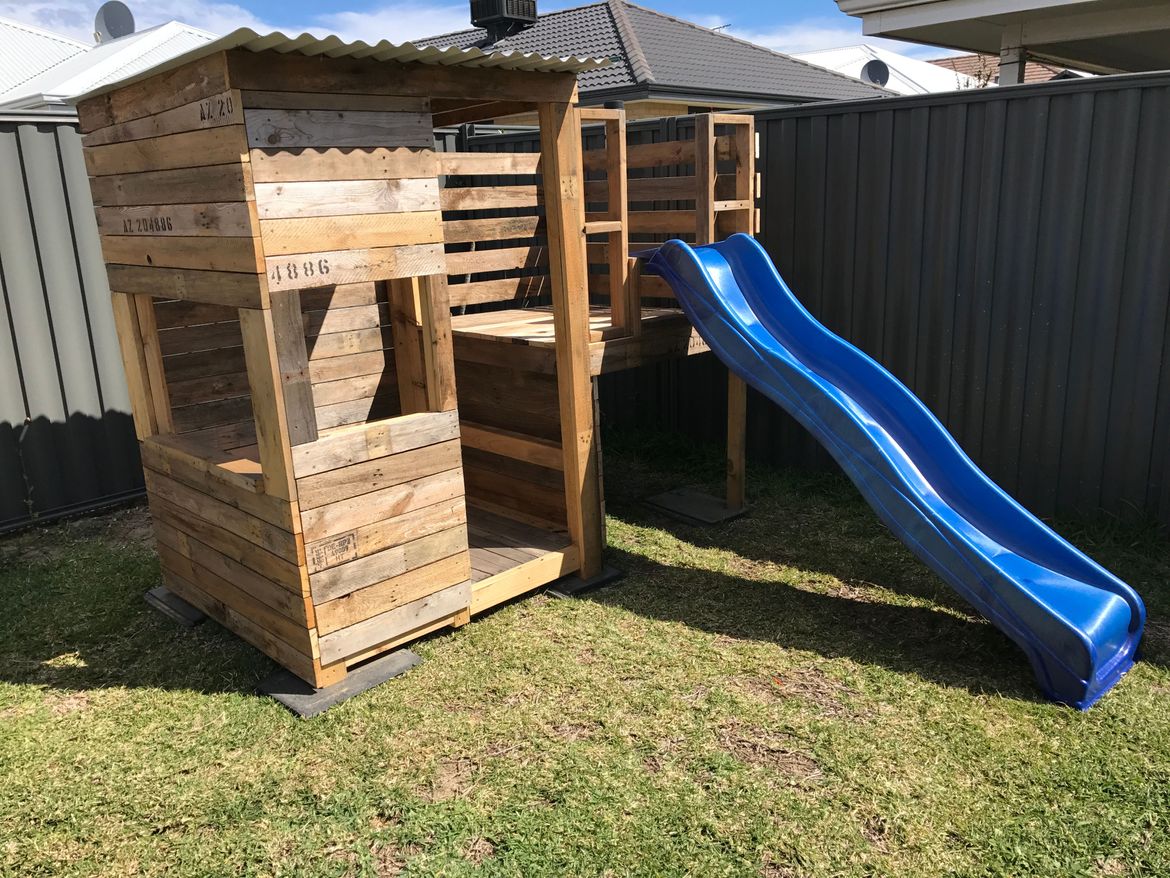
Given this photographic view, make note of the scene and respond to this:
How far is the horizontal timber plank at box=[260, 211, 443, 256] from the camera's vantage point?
3.44 m

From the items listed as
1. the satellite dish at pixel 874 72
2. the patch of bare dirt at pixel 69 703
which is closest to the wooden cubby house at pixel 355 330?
the patch of bare dirt at pixel 69 703

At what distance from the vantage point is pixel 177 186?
12.3ft

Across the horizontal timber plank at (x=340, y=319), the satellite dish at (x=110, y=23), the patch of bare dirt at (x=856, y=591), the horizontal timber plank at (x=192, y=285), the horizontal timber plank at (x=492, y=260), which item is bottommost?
the patch of bare dirt at (x=856, y=591)

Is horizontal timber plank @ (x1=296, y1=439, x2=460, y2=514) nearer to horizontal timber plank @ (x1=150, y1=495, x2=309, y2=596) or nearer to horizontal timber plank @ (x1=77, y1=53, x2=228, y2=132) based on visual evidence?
horizontal timber plank @ (x1=150, y1=495, x2=309, y2=596)

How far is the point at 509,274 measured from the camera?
7.20m

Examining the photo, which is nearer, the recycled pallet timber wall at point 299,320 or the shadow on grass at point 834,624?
the recycled pallet timber wall at point 299,320

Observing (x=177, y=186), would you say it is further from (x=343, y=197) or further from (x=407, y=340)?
(x=407, y=340)

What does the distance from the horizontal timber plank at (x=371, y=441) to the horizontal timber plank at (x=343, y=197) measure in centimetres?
89

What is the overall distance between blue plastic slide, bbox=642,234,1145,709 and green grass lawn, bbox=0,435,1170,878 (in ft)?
0.92

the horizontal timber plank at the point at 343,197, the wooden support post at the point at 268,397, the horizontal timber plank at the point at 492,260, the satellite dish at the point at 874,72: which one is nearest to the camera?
the horizontal timber plank at the point at 343,197

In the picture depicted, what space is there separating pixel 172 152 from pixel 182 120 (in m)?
0.17

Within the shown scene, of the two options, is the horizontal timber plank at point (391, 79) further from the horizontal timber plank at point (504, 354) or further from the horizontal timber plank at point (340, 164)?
the horizontal timber plank at point (504, 354)

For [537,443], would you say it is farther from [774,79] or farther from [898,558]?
[774,79]

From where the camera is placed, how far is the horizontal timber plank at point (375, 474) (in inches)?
147
